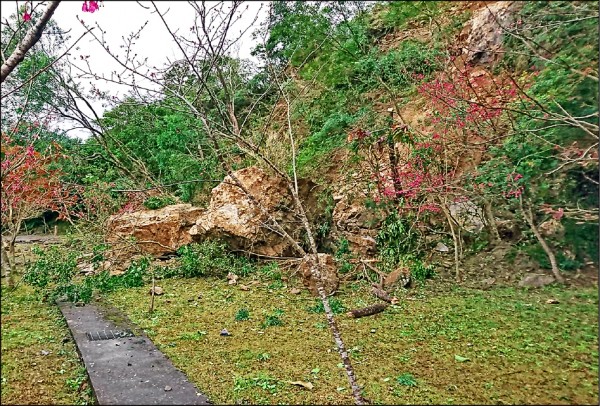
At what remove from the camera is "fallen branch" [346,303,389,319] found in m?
3.07

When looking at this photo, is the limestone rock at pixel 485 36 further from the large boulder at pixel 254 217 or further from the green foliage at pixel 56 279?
the green foliage at pixel 56 279

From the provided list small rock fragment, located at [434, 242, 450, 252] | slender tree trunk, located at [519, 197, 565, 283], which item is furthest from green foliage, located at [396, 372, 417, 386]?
small rock fragment, located at [434, 242, 450, 252]

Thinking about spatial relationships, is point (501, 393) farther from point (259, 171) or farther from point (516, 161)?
point (259, 171)

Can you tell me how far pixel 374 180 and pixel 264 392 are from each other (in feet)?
9.49

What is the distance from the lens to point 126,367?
2174 mm

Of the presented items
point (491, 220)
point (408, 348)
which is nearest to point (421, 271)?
point (491, 220)

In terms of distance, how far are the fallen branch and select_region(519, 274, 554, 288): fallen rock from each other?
0.96 m

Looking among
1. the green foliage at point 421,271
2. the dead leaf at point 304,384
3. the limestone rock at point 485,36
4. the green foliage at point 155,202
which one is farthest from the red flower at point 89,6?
the green foliage at point 155,202

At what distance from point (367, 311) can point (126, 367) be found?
5.44ft

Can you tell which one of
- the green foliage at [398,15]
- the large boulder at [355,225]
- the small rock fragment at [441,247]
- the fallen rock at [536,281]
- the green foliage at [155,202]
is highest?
the green foliage at [398,15]

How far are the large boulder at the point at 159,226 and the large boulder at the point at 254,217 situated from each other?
1.65 feet

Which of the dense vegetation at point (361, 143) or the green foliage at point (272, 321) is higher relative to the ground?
the dense vegetation at point (361, 143)

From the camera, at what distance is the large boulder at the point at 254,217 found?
16.4 feet

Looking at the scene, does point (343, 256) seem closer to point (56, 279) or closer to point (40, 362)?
point (56, 279)
